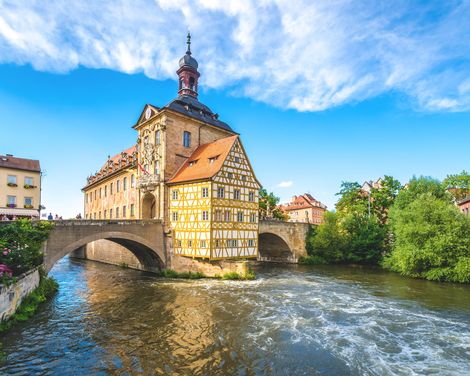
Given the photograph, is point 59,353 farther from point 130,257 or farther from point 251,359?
point 130,257

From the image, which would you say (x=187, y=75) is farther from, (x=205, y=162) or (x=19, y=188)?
(x=19, y=188)

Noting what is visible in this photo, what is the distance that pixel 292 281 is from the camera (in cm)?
2197

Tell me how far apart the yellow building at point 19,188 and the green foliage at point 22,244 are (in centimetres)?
1288

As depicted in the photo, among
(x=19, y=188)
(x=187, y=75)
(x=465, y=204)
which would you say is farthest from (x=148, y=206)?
(x=465, y=204)

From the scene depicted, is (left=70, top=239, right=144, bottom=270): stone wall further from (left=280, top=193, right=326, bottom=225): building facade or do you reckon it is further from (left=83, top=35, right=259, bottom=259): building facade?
(left=280, top=193, right=326, bottom=225): building facade

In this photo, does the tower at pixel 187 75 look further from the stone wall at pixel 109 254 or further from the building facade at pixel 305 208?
the building facade at pixel 305 208

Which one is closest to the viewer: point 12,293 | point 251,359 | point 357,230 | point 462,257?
point 251,359

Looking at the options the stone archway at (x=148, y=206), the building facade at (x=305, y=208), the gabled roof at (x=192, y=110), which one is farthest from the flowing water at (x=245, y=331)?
the building facade at (x=305, y=208)

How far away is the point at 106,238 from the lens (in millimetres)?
20172

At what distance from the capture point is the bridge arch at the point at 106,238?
1770 centimetres

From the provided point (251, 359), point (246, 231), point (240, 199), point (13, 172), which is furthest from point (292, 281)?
point (13, 172)

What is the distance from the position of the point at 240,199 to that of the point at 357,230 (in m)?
16.6

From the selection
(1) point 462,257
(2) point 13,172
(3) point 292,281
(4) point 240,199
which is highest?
(2) point 13,172

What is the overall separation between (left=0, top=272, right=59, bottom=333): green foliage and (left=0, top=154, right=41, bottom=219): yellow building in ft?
44.2
